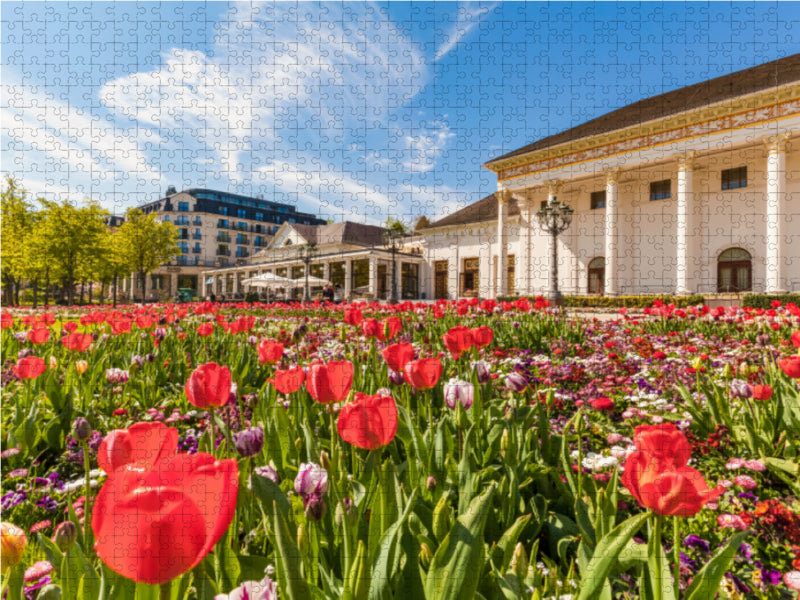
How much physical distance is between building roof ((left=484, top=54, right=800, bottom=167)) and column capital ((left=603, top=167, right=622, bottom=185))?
2188 millimetres

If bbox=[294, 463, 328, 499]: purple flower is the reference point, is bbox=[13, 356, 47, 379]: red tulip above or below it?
above

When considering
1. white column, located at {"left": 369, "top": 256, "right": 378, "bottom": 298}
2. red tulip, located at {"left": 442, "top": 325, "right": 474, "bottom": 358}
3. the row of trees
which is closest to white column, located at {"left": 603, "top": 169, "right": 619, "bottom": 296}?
white column, located at {"left": 369, "top": 256, "right": 378, "bottom": 298}

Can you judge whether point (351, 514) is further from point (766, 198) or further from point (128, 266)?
point (128, 266)

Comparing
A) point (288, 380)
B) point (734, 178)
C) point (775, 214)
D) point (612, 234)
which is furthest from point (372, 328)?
point (734, 178)

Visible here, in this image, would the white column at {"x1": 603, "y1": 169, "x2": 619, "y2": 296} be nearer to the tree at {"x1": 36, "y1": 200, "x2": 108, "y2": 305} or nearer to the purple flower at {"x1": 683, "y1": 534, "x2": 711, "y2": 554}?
the tree at {"x1": 36, "y1": 200, "x2": 108, "y2": 305}

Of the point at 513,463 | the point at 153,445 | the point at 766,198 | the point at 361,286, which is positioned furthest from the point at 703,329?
the point at 361,286

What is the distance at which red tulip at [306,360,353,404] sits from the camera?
1491mm

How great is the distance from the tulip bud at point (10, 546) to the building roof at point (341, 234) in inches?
1731

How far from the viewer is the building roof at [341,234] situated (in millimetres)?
45688

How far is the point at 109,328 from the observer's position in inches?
199

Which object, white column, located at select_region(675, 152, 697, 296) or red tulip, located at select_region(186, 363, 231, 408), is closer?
red tulip, located at select_region(186, 363, 231, 408)

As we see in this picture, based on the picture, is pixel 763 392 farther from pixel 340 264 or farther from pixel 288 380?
pixel 340 264

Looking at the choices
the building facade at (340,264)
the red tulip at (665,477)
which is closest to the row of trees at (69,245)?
the building facade at (340,264)

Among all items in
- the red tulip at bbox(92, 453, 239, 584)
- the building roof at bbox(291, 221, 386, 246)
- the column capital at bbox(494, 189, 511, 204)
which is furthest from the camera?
the building roof at bbox(291, 221, 386, 246)
